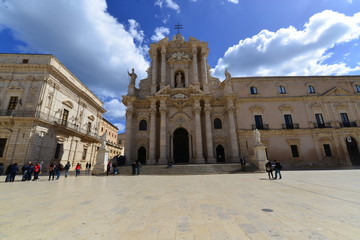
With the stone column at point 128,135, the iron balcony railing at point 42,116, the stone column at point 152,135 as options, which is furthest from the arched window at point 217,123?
the iron balcony railing at point 42,116

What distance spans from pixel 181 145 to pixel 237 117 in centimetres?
894

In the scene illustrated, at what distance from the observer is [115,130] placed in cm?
4316

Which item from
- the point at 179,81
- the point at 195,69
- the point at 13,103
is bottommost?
the point at 13,103

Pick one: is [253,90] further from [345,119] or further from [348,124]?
[348,124]

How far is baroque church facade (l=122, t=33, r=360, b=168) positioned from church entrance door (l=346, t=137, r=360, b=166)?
0.34ft

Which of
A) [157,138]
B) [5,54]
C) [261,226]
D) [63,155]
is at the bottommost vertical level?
[261,226]

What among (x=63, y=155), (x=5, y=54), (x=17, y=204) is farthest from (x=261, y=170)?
(x=5, y=54)

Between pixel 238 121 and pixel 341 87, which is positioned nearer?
pixel 238 121

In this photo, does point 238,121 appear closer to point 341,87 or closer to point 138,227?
point 341,87

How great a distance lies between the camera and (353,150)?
21781 millimetres

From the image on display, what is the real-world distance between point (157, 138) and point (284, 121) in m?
18.4

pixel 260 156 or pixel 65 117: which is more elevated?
pixel 65 117

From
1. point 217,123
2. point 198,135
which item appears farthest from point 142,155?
point 217,123

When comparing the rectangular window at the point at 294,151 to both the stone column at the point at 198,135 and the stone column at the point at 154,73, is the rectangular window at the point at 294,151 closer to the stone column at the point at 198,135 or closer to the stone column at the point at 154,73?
the stone column at the point at 198,135
